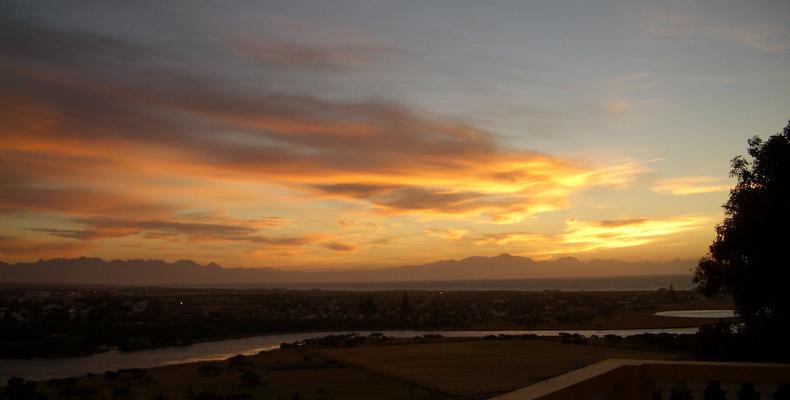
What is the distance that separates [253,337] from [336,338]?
16.1 metres

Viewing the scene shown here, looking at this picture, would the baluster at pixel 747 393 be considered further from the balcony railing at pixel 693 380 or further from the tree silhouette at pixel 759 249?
the tree silhouette at pixel 759 249

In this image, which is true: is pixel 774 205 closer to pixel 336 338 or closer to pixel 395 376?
pixel 395 376

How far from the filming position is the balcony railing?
418 cm

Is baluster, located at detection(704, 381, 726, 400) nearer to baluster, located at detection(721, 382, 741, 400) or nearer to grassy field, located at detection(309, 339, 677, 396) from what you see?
baluster, located at detection(721, 382, 741, 400)

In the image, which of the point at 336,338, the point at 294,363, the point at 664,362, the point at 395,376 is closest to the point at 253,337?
the point at 336,338

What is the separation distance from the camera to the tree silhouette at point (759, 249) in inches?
505

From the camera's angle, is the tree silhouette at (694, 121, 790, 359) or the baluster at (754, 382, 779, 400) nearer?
the baluster at (754, 382, 779, 400)

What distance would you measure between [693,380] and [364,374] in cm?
3133

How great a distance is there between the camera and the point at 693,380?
434 centimetres

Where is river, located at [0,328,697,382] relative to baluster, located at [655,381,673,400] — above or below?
below

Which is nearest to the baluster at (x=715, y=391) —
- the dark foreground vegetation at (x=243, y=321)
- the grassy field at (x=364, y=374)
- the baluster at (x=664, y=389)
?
the baluster at (x=664, y=389)

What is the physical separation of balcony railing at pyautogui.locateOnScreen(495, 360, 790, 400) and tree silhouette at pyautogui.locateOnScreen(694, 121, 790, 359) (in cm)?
980

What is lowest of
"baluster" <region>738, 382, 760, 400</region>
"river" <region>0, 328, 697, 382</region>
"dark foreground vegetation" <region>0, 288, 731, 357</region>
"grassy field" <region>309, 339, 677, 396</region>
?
"river" <region>0, 328, 697, 382</region>

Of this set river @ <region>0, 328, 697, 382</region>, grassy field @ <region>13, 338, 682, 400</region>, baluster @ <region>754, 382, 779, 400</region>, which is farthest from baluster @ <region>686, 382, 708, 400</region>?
river @ <region>0, 328, 697, 382</region>
